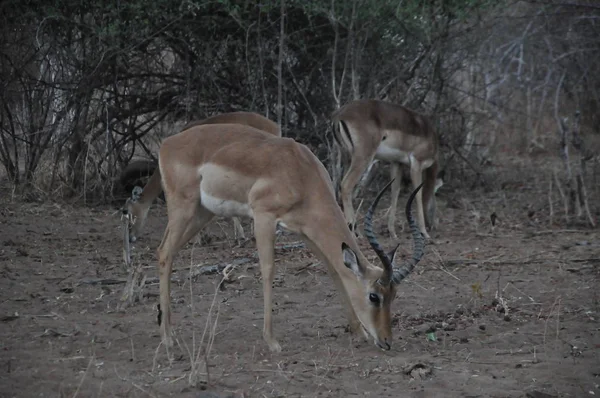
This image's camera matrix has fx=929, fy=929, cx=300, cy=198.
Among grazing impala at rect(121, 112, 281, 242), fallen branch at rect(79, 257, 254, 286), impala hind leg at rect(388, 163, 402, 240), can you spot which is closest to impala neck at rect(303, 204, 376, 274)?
fallen branch at rect(79, 257, 254, 286)

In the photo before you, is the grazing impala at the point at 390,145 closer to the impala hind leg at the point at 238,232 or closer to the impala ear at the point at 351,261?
the impala hind leg at the point at 238,232

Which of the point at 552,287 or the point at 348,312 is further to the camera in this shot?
the point at 552,287

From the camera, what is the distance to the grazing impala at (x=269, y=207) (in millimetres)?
5355

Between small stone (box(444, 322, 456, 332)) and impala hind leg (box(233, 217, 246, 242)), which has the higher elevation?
small stone (box(444, 322, 456, 332))

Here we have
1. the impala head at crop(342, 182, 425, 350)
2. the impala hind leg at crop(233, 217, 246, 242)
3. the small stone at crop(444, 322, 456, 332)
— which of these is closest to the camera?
the impala head at crop(342, 182, 425, 350)

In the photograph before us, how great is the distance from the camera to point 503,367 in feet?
16.8

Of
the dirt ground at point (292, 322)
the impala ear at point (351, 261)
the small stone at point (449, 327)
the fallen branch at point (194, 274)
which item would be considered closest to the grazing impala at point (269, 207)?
the impala ear at point (351, 261)

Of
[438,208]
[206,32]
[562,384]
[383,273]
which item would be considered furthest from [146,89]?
[562,384]

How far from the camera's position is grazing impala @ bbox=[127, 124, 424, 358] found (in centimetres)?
536

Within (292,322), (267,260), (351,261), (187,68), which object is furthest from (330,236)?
(187,68)

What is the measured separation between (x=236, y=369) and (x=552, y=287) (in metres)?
3.15

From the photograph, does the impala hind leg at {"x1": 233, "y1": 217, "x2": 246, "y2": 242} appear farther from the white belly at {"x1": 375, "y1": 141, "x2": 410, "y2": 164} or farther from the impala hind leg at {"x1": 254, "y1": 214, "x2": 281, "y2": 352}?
the impala hind leg at {"x1": 254, "y1": 214, "x2": 281, "y2": 352}

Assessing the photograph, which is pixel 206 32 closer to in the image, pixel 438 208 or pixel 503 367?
pixel 438 208

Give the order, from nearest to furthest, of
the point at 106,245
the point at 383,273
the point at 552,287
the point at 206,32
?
the point at 383,273, the point at 552,287, the point at 106,245, the point at 206,32
